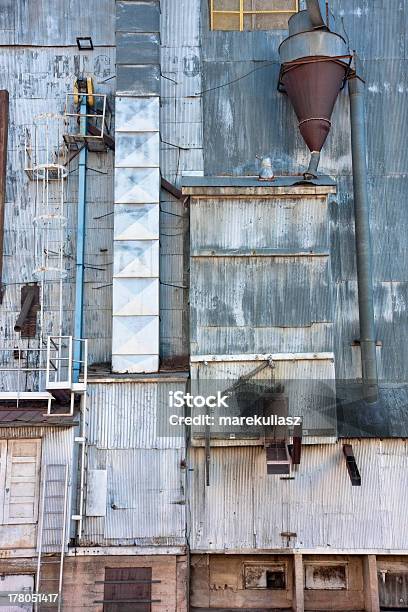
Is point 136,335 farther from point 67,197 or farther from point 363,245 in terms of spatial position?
point 363,245

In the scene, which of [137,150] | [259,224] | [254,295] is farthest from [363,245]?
[137,150]

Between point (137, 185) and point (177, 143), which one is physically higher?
point (177, 143)

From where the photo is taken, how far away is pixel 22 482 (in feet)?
55.0

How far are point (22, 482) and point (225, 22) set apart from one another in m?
14.9

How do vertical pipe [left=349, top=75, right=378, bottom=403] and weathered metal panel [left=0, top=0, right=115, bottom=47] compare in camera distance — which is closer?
vertical pipe [left=349, top=75, right=378, bottom=403]

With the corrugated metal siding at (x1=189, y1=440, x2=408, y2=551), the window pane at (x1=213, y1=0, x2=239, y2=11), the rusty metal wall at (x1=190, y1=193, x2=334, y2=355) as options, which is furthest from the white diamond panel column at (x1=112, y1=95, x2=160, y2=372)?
the window pane at (x1=213, y1=0, x2=239, y2=11)

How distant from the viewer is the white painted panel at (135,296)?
18984 millimetres

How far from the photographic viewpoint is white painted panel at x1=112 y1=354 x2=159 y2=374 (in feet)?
61.0

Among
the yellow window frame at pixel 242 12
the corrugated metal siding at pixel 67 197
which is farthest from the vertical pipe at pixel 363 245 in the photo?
the corrugated metal siding at pixel 67 197

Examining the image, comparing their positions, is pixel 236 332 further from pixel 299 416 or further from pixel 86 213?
pixel 86 213

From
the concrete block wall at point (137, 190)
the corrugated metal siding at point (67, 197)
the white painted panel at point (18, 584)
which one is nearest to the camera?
the white painted panel at point (18, 584)

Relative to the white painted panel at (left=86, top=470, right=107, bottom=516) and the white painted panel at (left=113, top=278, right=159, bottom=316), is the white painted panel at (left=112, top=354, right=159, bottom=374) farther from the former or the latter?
the white painted panel at (left=86, top=470, right=107, bottom=516)

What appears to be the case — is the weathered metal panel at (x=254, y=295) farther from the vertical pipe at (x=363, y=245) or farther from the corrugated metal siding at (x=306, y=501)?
the corrugated metal siding at (x=306, y=501)

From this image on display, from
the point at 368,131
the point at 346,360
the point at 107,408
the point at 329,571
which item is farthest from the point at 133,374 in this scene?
the point at 368,131
